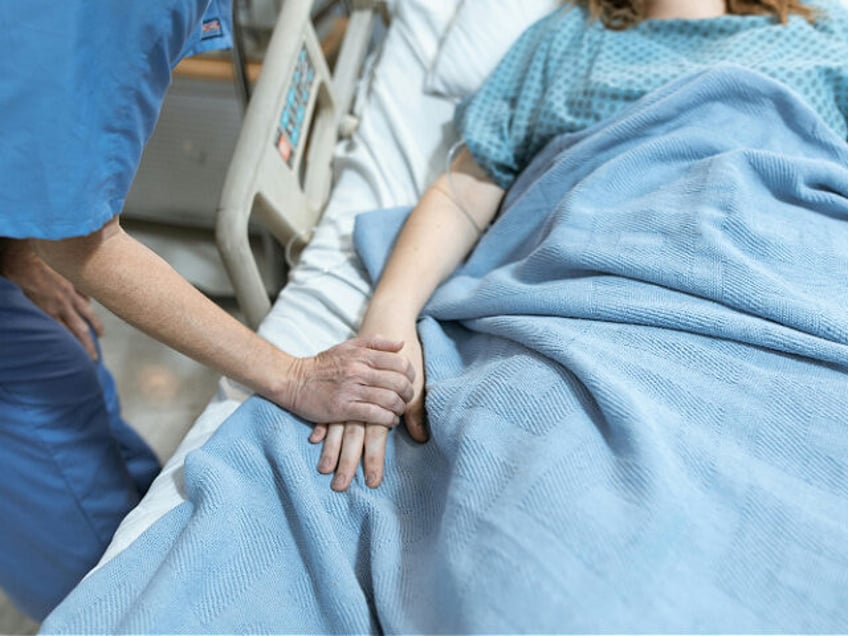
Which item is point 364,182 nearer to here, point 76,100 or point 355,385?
point 355,385

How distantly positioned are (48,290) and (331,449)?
0.70 metres

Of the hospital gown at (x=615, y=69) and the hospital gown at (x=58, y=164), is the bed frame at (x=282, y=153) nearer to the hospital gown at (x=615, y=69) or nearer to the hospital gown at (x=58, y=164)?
the hospital gown at (x=58, y=164)

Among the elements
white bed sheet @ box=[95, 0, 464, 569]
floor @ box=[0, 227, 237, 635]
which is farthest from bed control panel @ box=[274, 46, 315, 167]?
floor @ box=[0, 227, 237, 635]

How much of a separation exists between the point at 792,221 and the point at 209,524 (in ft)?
2.69

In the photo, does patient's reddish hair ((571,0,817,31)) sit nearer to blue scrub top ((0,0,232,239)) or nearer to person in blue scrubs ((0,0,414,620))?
person in blue scrubs ((0,0,414,620))

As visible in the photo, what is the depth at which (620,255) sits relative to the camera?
826 millimetres

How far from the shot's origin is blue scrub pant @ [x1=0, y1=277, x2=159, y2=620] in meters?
0.92

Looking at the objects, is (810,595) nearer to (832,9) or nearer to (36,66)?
(36,66)

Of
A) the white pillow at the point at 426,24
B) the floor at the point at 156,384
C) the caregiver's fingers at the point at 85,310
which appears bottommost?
the floor at the point at 156,384

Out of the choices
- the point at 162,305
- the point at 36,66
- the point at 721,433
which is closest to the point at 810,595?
the point at 721,433

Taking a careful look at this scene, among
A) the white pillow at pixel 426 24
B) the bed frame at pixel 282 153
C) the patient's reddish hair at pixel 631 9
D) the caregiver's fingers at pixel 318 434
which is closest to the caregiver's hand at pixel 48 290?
the bed frame at pixel 282 153

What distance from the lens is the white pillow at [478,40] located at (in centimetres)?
139

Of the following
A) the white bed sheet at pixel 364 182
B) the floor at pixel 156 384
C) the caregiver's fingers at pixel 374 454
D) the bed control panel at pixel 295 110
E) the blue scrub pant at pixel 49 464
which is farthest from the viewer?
the floor at pixel 156 384

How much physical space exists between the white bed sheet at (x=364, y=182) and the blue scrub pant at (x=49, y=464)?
0.20 metres
